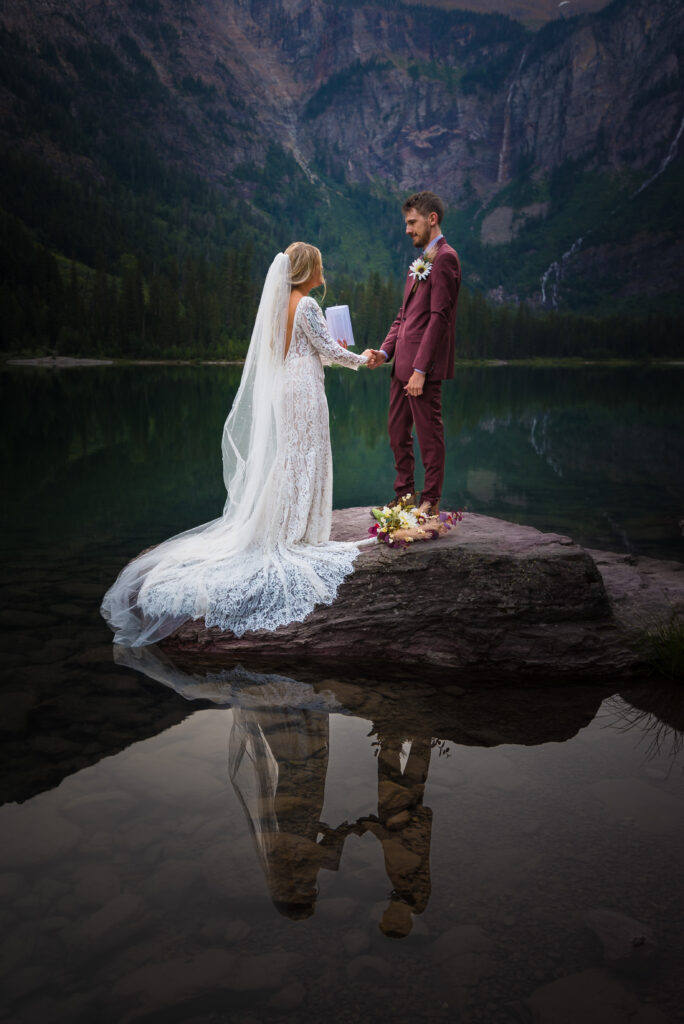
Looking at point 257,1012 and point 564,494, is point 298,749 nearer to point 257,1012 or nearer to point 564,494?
point 257,1012

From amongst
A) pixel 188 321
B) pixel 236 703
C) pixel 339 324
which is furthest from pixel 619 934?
pixel 188 321

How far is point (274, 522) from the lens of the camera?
7.81 m

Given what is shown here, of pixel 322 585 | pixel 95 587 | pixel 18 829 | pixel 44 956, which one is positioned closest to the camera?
pixel 44 956

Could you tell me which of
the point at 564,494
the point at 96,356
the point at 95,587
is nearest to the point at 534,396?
the point at 564,494

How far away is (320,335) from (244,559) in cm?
239

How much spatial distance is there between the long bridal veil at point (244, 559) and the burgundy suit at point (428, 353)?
4.29 feet

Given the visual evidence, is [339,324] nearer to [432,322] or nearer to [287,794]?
[432,322]

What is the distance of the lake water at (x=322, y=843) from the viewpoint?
10.8ft

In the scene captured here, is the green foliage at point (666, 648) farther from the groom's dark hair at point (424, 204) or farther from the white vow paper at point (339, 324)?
the groom's dark hair at point (424, 204)

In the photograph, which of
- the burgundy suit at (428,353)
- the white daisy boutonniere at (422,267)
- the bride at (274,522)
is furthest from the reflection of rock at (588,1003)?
the white daisy boutonniere at (422,267)

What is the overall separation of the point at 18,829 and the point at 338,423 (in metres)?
28.3

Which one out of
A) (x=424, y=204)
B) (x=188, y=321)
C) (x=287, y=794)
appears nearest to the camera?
(x=287, y=794)

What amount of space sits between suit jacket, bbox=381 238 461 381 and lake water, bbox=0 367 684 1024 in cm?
324

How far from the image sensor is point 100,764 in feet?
17.0
